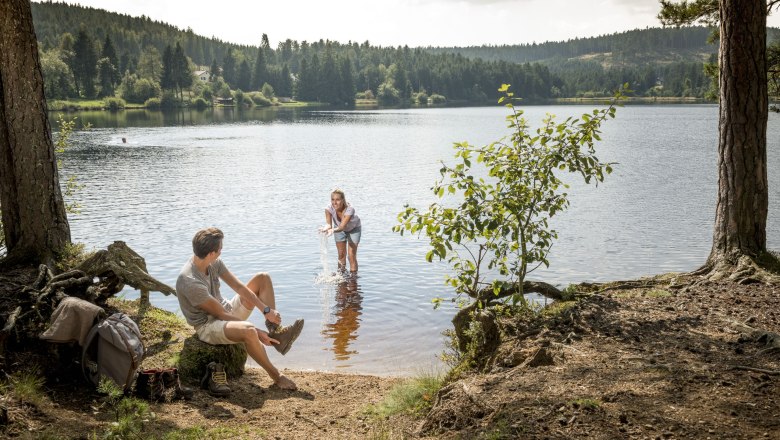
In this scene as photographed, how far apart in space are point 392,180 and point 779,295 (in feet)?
83.3

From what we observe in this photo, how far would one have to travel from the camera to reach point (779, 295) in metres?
7.57

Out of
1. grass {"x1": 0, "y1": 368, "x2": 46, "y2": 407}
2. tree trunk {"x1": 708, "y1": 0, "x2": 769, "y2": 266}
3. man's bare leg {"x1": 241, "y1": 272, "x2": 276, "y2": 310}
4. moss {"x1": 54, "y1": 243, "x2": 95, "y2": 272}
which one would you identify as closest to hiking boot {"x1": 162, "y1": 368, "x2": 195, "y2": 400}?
grass {"x1": 0, "y1": 368, "x2": 46, "y2": 407}

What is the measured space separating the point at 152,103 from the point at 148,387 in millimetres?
141606

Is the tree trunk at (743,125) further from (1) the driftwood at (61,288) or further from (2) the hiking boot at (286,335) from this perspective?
(1) the driftwood at (61,288)

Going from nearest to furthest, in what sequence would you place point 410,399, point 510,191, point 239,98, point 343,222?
point 410,399 → point 510,191 → point 343,222 → point 239,98

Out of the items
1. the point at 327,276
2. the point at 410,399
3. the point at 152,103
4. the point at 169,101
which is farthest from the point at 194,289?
the point at 169,101

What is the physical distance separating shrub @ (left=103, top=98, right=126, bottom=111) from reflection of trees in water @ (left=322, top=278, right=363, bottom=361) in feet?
415

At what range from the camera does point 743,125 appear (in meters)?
8.62

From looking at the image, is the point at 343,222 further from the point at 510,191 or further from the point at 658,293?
the point at 658,293

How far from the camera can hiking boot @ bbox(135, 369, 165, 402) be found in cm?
632

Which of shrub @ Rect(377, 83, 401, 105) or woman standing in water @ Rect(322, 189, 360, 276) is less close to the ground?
shrub @ Rect(377, 83, 401, 105)

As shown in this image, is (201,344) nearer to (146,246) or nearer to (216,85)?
(146,246)

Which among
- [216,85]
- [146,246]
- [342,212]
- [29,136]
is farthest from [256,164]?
[216,85]

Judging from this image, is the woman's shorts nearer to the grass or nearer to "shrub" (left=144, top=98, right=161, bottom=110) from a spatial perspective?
the grass
